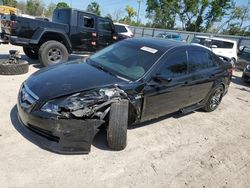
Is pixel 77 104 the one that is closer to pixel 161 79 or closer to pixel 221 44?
pixel 161 79

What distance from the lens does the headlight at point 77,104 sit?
10.1 ft

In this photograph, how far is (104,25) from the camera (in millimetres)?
9258

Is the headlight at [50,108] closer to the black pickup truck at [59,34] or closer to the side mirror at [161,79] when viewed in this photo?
the side mirror at [161,79]

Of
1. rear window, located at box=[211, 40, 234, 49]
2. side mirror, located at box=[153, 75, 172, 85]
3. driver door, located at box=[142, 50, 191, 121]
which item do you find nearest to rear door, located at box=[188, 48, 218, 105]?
driver door, located at box=[142, 50, 191, 121]

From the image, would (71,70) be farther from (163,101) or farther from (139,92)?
(163,101)

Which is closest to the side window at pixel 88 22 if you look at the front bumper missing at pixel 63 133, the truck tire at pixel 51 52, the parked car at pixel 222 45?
the truck tire at pixel 51 52

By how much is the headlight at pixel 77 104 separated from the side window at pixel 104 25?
632 centimetres

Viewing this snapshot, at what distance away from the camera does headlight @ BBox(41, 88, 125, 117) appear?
3.07 meters

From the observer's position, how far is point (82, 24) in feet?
28.0

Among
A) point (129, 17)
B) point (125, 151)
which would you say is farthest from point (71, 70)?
point (129, 17)

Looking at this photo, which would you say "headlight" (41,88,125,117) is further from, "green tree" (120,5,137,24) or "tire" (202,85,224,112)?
"green tree" (120,5,137,24)

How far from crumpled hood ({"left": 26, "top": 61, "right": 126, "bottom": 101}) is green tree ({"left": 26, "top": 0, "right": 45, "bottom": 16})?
200 ft

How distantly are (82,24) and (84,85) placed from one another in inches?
226

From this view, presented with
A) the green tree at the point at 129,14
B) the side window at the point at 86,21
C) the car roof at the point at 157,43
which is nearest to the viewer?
the car roof at the point at 157,43
